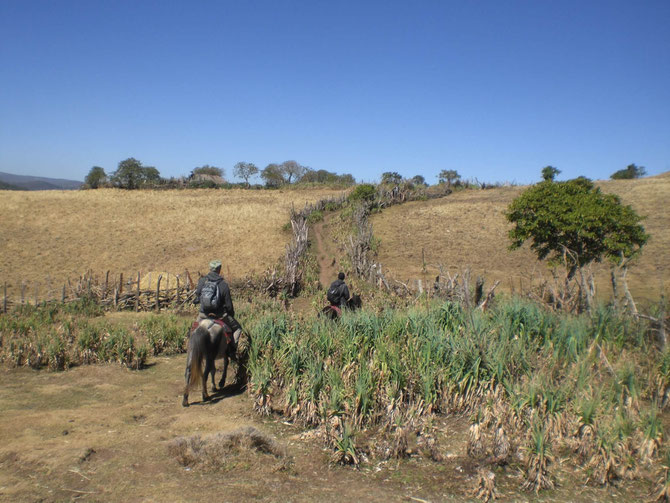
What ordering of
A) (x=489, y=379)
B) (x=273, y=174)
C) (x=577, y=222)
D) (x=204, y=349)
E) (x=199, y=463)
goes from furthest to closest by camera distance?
1. (x=273, y=174)
2. (x=577, y=222)
3. (x=204, y=349)
4. (x=489, y=379)
5. (x=199, y=463)

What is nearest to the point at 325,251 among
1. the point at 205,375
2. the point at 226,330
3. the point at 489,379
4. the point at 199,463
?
the point at 226,330

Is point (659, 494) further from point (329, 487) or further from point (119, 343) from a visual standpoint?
point (119, 343)

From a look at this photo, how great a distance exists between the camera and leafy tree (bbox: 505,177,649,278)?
11.4m

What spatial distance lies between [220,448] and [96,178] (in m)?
47.0

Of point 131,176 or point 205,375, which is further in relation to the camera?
point 131,176

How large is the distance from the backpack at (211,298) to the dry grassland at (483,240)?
26.6 ft

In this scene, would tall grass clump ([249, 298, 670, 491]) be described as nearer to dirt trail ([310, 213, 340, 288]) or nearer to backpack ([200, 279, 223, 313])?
backpack ([200, 279, 223, 313])

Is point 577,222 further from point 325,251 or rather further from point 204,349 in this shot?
point 325,251

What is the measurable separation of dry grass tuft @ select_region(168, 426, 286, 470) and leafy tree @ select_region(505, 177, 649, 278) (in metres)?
8.73

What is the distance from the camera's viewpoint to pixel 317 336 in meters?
5.74

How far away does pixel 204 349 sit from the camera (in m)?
5.84

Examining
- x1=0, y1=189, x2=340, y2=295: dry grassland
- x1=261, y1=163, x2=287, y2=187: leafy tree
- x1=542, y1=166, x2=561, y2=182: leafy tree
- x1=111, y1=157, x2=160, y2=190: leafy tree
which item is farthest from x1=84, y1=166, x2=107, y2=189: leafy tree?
x1=542, y1=166, x2=561, y2=182: leafy tree

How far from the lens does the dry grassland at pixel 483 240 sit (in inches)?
663

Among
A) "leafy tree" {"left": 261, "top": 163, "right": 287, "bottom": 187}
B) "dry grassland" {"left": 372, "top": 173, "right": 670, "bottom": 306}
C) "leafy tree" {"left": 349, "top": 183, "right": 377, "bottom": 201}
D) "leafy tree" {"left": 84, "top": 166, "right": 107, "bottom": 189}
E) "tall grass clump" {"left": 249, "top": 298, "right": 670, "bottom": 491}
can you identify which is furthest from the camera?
"leafy tree" {"left": 261, "top": 163, "right": 287, "bottom": 187}
